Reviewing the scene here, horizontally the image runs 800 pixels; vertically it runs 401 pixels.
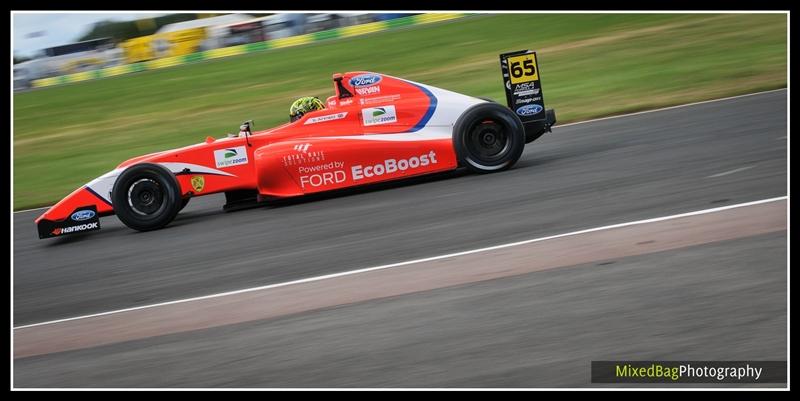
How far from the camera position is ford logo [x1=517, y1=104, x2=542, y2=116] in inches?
373

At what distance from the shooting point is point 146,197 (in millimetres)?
9125

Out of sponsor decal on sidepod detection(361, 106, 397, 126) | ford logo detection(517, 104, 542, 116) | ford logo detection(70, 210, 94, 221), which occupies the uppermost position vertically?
sponsor decal on sidepod detection(361, 106, 397, 126)

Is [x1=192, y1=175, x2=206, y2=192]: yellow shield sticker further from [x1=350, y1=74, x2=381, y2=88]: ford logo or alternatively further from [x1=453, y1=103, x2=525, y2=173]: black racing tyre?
[x1=453, y1=103, x2=525, y2=173]: black racing tyre

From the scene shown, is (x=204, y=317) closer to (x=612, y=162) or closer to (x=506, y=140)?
(x=506, y=140)

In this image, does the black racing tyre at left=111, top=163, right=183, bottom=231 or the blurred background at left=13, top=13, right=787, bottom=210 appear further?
the blurred background at left=13, top=13, right=787, bottom=210

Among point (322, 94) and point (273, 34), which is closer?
point (322, 94)

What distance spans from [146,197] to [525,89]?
166 inches

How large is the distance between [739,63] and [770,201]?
378 inches

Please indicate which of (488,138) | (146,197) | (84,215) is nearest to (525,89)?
(488,138)

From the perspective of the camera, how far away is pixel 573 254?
20.7 feet

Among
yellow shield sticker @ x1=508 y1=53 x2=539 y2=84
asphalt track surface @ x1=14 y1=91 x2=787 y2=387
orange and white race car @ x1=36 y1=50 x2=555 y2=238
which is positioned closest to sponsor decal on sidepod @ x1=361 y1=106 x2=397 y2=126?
orange and white race car @ x1=36 y1=50 x2=555 y2=238

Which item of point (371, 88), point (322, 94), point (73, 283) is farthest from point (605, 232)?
point (322, 94)

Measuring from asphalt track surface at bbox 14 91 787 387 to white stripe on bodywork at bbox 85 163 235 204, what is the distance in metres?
0.51

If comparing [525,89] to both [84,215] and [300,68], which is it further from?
[300,68]
